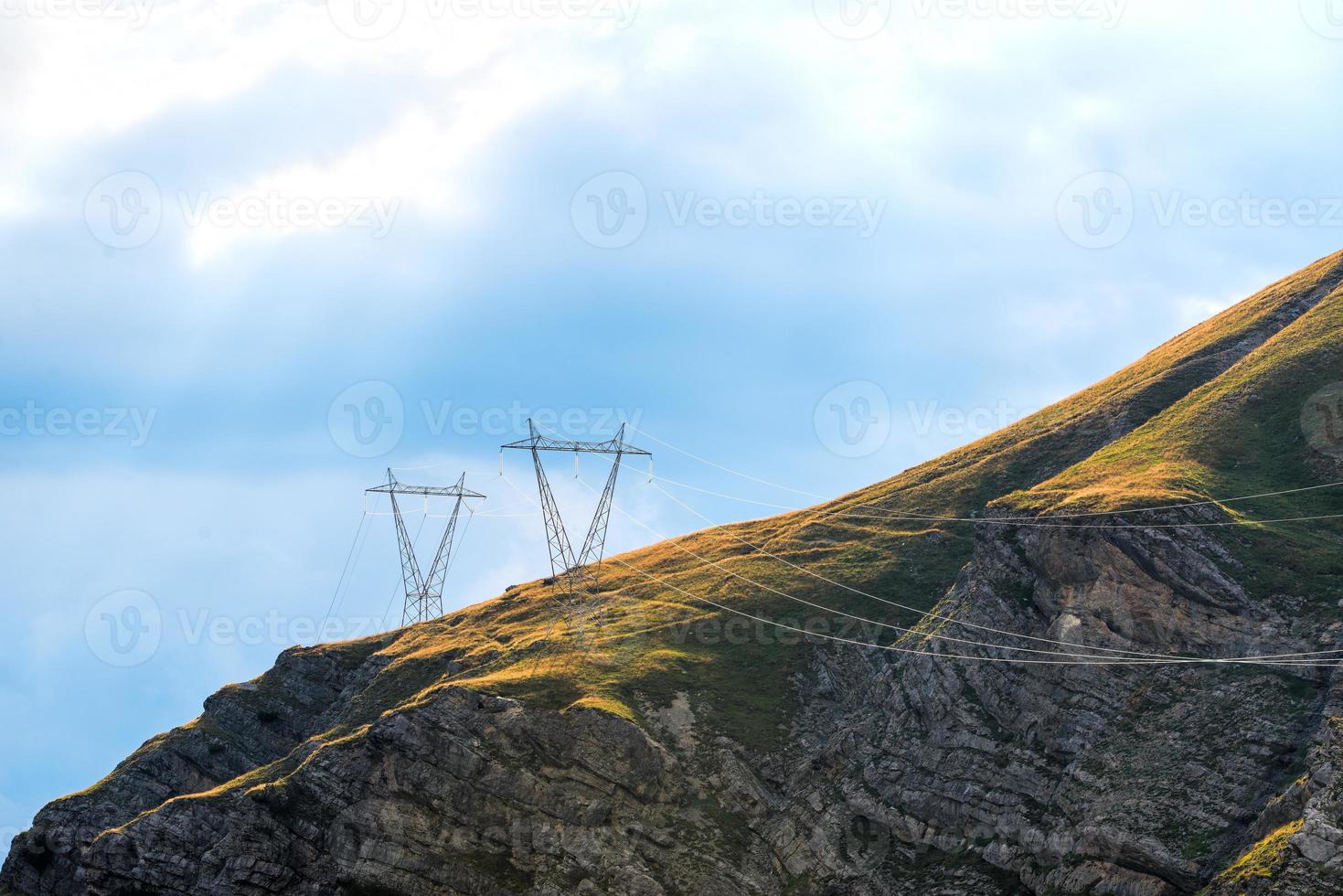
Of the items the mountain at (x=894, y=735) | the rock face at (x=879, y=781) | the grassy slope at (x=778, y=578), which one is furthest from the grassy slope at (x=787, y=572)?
the rock face at (x=879, y=781)

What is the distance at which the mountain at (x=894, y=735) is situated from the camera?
261 feet

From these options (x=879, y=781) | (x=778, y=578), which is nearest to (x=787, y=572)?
(x=778, y=578)

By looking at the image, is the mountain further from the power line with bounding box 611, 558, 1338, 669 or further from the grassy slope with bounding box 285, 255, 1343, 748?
the grassy slope with bounding box 285, 255, 1343, 748

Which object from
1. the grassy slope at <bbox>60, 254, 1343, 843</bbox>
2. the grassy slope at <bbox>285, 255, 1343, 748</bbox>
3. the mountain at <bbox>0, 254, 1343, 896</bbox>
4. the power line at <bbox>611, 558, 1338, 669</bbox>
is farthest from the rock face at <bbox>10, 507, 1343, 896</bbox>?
the grassy slope at <bbox>285, 255, 1343, 748</bbox>

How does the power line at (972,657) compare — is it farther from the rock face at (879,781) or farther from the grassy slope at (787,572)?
the grassy slope at (787,572)

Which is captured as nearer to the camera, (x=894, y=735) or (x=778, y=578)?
(x=894, y=735)

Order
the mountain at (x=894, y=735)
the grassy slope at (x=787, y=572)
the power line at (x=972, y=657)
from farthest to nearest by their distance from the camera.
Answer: the grassy slope at (x=787, y=572) → the power line at (x=972, y=657) → the mountain at (x=894, y=735)

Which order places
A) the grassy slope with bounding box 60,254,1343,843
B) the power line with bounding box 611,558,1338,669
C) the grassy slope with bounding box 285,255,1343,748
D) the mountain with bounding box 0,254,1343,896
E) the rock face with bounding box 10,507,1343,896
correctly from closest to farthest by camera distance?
the rock face with bounding box 10,507,1343,896, the mountain with bounding box 0,254,1343,896, the power line with bounding box 611,558,1338,669, the grassy slope with bounding box 60,254,1343,843, the grassy slope with bounding box 285,255,1343,748

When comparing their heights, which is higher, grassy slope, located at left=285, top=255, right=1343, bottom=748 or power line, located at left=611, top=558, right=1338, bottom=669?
grassy slope, located at left=285, top=255, right=1343, bottom=748

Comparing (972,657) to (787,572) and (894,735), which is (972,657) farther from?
(787,572)

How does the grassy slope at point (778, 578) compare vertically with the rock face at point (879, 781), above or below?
above

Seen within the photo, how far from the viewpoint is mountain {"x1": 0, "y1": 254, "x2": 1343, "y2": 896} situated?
79562mm

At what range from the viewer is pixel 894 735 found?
96.0 metres

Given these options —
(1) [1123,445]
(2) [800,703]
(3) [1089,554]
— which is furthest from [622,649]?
(1) [1123,445]
